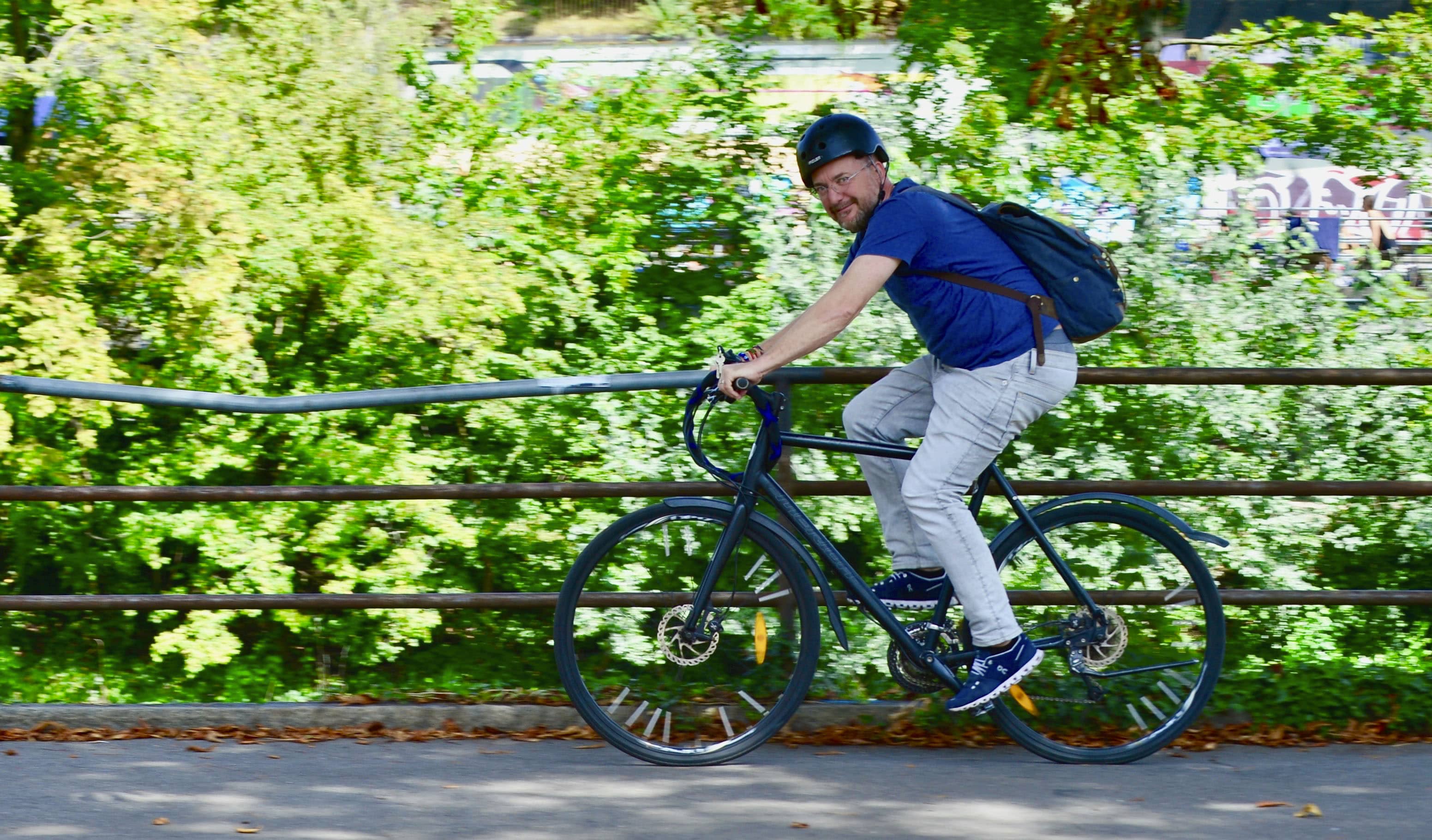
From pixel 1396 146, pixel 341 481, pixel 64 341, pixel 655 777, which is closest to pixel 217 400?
pixel 655 777

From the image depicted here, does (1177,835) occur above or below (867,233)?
A: below

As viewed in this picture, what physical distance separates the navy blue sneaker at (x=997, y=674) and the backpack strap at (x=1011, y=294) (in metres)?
0.88

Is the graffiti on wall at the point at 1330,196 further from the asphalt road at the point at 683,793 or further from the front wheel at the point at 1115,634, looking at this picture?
the asphalt road at the point at 683,793

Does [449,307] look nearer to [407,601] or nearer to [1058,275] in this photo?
[407,601]

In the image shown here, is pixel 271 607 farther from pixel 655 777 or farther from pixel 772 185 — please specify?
pixel 772 185

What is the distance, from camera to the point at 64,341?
7.66 metres

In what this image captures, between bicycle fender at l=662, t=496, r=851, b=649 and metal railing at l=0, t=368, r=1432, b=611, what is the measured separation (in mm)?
210

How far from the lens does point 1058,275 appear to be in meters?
4.15

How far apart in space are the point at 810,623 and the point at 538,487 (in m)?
1.04

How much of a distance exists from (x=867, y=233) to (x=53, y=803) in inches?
110

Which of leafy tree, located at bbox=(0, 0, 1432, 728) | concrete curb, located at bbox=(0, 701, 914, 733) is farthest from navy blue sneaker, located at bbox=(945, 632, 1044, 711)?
leafy tree, located at bbox=(0, 0, 1432, 728)

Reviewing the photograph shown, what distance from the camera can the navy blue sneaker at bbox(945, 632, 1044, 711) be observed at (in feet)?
14.1

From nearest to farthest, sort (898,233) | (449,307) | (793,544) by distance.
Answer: (898,233) → (793,544) → (449,307)

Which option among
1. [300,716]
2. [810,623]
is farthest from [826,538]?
[300,716]
